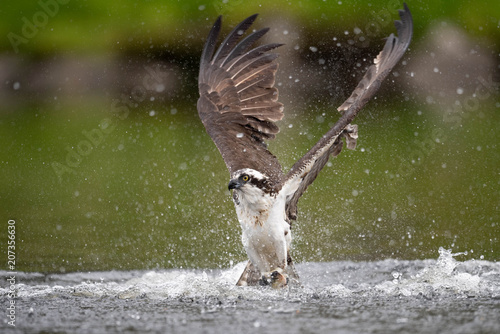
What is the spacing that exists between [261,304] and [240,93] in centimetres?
325

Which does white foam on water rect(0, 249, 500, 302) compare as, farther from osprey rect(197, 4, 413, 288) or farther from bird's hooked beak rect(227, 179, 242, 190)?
bird's hooked beak rect(227, 179, 242, 190)

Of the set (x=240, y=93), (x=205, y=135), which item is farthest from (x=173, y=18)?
(x=240, y=93)

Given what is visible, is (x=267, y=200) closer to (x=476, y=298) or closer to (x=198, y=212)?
(x=476, y=298)

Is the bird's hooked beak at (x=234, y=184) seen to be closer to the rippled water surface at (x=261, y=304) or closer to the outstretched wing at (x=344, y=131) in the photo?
the outstretched wing at (x=344, y=131)

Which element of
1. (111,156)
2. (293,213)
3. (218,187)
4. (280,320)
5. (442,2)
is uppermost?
(442,2)

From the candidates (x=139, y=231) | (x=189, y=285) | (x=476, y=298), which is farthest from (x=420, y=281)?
(x=139, y=231)

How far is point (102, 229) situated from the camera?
9297mm

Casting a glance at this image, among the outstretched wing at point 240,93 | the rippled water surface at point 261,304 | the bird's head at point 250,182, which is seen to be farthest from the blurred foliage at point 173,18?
the bird's head at point 250,182

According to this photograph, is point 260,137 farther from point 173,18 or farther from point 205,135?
point 173,18

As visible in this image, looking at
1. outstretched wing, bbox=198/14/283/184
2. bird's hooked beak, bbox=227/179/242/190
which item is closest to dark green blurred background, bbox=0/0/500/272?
outstretched wing, bbox=198/14/283/184

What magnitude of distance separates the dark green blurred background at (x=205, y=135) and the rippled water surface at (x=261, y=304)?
85cm

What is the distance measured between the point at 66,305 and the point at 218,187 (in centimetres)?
621

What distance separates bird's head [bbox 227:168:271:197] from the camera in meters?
6.33

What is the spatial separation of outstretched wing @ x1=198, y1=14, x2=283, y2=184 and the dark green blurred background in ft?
4.91
